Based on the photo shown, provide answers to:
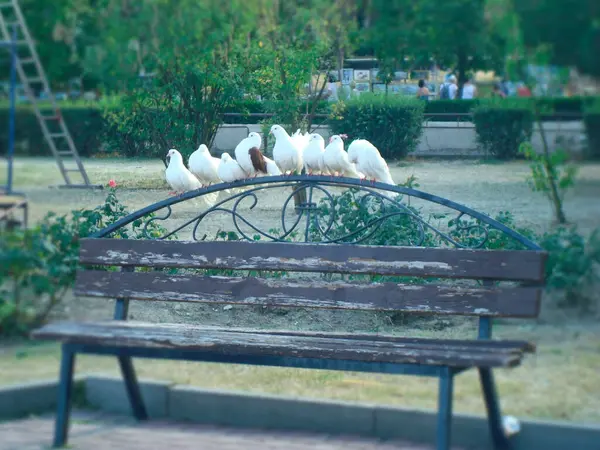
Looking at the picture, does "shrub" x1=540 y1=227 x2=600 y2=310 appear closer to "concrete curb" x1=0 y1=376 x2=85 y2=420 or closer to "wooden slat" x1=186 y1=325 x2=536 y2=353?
"wooden slat" x1=186 y1=325 x2=536 y2=353

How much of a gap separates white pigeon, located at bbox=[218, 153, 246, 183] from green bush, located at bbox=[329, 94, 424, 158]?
1.86 feet

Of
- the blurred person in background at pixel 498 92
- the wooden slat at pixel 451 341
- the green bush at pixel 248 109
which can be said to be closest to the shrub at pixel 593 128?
the blurred person in background at pixel 498 92

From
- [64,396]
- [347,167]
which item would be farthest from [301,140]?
[64,396]

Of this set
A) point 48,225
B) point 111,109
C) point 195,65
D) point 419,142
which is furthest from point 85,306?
point 419,142

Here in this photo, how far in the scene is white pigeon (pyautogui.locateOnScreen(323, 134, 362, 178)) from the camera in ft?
15.8

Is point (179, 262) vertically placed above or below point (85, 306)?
above

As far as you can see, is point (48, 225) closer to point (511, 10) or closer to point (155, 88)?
point (155, 88)

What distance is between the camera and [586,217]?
4.81 meters

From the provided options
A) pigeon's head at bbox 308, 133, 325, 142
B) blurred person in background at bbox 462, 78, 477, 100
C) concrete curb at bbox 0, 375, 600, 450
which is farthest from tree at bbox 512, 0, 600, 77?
concrete curb at bbox 0, 375, 600, 450

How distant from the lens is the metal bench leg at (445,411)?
11.0 ft

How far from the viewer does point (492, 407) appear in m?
3.65

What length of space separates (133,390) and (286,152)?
1560mm

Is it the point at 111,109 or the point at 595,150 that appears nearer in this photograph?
the point at 595,150

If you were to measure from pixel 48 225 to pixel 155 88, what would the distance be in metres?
1.05
